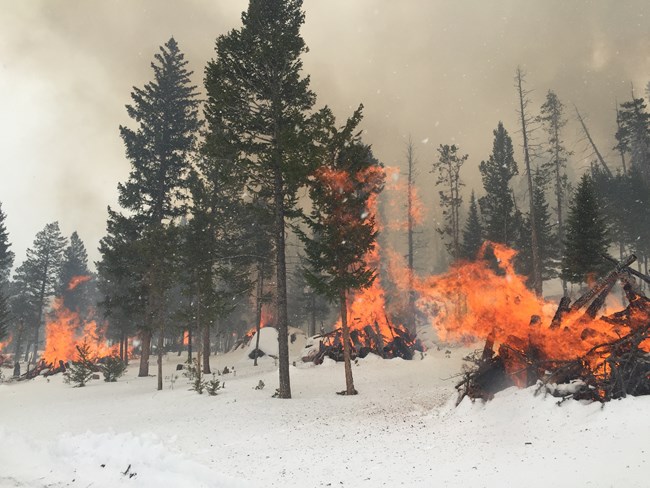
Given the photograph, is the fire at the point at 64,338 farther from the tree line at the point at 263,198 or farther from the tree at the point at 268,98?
Answer: the tree at the point at 268,98

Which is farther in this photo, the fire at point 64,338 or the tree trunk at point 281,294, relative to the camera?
the fire at point 64,338

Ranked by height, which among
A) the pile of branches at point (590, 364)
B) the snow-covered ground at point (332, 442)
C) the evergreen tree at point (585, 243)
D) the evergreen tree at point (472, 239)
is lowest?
the snow-covered ground at point (332, 442)

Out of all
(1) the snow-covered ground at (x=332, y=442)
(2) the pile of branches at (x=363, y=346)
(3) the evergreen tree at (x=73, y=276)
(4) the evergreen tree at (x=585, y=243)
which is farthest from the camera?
(3) the evergreen tree at (x=73, y=276)

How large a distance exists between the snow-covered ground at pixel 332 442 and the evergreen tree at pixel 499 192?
3021 centimetres

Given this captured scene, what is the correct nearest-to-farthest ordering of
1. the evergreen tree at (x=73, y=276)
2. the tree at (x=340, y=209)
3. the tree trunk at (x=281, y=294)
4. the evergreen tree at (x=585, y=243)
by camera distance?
1. the tree trunk at (x=281, y=294)
2. the tree at (x=340, y=209)
3. the evergreen tree at (x=585, y=243)
4. the evergreen tree at (x=73, y=276)

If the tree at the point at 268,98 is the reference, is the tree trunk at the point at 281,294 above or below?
below

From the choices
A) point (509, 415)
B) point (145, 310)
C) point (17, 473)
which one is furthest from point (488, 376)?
point (145, 310)

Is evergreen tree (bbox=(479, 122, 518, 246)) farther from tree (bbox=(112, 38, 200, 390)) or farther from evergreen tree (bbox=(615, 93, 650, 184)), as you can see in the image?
tree (bbox=(112, 38, 200, 390))

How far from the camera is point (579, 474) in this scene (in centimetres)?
584

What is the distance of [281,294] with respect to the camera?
16469 mm

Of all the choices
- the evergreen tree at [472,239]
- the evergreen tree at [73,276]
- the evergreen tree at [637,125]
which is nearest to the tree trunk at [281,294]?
the evergreen tree at [472,239]

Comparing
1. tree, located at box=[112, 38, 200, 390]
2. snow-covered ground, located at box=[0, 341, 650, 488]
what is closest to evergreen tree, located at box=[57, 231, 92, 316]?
tree, located at box=[112, 38, 200, 390]

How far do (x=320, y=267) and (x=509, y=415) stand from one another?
10.3 m

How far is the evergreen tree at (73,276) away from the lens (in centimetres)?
6419
